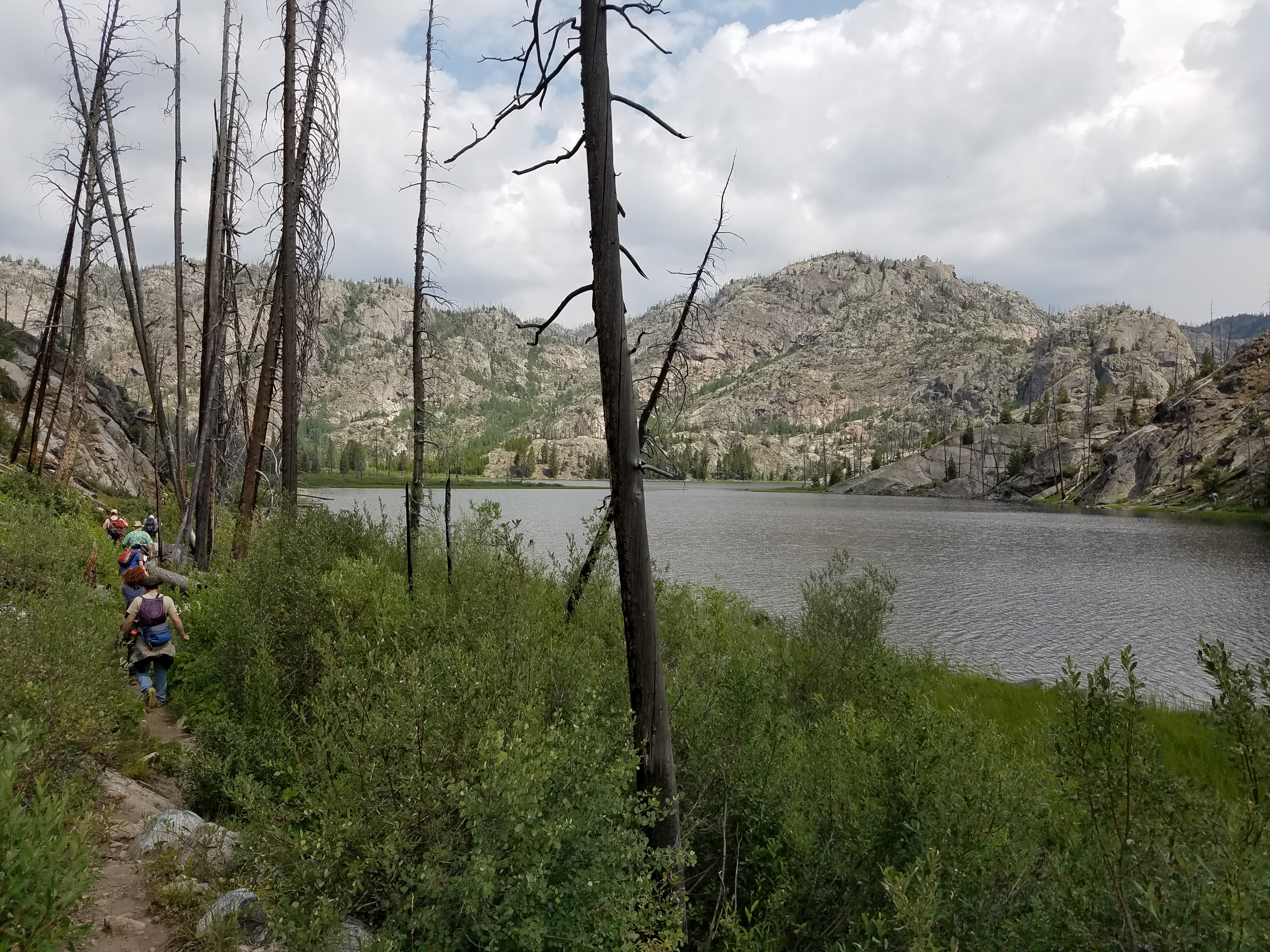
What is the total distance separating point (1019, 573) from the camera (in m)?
33.8

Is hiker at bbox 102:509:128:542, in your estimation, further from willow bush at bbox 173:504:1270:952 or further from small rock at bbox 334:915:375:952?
small rock at bbox 334:915:375:952

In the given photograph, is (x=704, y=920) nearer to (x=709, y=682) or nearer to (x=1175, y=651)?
(x=709, y=682)

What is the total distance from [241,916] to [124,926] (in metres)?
0.73

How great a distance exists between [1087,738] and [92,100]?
22.2 m

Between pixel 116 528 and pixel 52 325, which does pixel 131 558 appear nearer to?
pixel 116 528

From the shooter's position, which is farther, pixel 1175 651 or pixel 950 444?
pixel 950 444

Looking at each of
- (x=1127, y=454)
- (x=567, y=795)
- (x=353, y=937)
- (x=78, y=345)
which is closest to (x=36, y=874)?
(x=353, y=937)

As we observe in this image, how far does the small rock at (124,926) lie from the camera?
4.10 m

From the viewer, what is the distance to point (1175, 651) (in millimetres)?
19578

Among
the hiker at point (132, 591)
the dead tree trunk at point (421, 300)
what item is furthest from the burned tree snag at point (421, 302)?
the hiker at point (132, 591)

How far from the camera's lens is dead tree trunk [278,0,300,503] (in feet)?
43.2

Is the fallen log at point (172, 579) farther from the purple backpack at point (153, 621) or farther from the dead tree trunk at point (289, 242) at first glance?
the purple backpack at point (153, 621)

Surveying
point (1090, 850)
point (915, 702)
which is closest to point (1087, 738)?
point (1090, 850)

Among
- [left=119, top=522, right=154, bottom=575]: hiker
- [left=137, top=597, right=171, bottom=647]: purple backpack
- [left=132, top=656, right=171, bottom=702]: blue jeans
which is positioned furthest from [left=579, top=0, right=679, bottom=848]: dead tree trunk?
[left=119, top=522, right=154, bottom=575]: hiker
